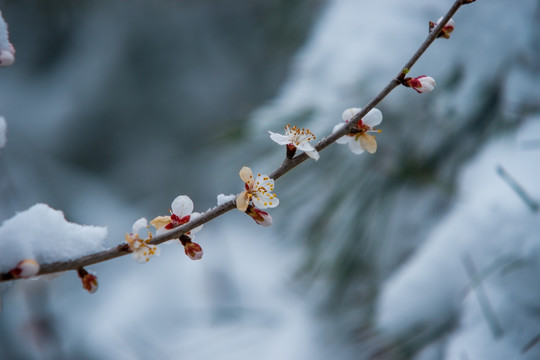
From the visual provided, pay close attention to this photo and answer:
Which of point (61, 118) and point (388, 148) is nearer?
point (388, 148)

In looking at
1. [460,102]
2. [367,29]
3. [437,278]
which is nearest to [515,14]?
[460,102]

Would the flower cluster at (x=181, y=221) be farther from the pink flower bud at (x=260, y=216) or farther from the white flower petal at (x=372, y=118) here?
the white flower petal at (x=372, y=118)

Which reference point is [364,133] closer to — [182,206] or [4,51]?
[182,206]

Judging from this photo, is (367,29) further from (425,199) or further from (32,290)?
(32,290)

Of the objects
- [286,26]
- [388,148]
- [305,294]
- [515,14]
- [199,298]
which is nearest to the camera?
[515,14]

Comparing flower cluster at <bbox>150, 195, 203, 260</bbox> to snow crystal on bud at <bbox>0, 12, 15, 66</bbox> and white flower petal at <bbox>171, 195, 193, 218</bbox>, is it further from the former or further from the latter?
snow crystal on bud at <bbox>0, 12, 15, 66</bbox>

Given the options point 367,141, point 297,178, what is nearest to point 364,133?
point 367,141

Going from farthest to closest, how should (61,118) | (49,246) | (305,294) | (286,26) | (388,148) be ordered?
(61,118), (286,26), (305,294), (388,148), (49,246)
